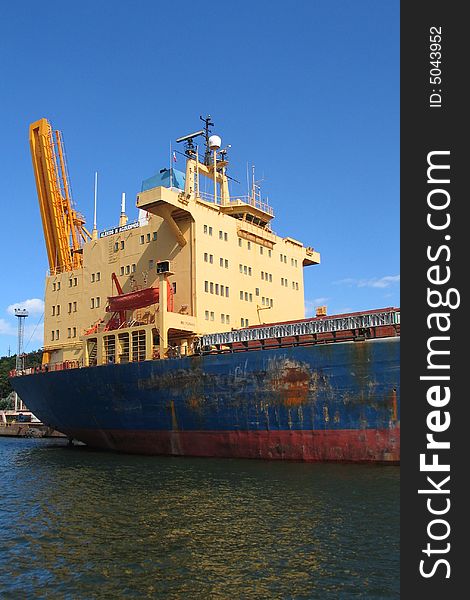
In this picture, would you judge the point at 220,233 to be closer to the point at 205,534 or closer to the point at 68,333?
the point at 68,333

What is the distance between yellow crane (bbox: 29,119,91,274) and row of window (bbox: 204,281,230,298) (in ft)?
40.9

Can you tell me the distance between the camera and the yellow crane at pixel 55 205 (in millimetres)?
39625

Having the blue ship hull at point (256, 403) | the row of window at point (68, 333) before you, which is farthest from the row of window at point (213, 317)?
the row of window at point (68, 333)

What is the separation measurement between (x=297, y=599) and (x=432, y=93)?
877 cm

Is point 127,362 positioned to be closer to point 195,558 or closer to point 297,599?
point 195,558

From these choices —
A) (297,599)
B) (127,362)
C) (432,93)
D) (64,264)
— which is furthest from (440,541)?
(64,264)

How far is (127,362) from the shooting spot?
93.2 ft

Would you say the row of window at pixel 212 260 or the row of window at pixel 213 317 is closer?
the row of window at pixel 213 317

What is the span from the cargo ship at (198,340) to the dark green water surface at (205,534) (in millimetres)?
2591

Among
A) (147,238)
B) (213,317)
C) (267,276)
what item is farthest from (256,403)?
(147,238)

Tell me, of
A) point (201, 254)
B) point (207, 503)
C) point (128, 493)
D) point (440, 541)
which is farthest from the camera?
point (201, 254)

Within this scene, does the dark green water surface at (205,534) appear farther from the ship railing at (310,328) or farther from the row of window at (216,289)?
the row of window at (216,289)

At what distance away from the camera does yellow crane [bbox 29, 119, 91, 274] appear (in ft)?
130

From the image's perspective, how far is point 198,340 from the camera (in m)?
28.8
